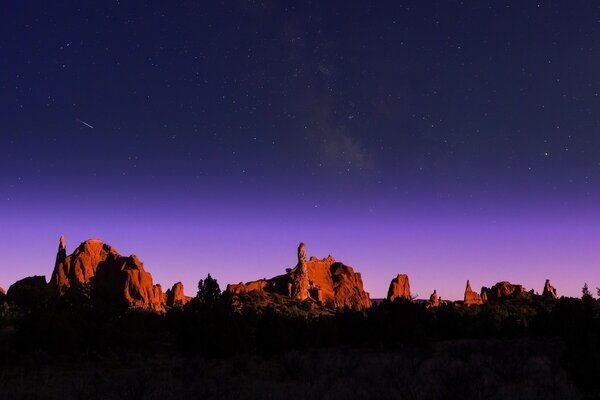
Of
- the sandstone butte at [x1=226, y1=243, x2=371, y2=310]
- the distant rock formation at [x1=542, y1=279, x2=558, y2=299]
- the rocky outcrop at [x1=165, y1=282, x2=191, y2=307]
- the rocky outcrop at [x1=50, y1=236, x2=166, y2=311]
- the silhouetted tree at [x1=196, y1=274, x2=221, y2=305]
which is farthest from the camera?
the distant rock formation at [x1=542, y1=279, x2=558, y2=299]

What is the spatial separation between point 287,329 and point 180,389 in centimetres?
1440

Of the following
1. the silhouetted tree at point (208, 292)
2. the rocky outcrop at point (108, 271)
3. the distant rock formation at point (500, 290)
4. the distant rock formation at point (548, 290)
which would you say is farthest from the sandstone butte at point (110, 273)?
the distant rock formation at point (548, 290)

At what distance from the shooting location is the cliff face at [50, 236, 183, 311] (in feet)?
329

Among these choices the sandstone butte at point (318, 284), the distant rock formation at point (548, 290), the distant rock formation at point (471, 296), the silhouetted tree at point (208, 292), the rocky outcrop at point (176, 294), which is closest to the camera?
the silhouetted tree at point (208, 292)

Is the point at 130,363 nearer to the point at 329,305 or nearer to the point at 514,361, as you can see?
the point at 514,361

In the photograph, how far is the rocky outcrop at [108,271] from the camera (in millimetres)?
100312

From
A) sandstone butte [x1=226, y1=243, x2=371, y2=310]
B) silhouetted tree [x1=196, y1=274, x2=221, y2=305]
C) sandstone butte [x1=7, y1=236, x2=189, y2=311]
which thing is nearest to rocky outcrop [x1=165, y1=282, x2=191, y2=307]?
sandstone butte [x1=7, y1=236, x2=189, y2=311]

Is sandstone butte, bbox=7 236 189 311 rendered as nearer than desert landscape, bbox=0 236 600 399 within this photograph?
No

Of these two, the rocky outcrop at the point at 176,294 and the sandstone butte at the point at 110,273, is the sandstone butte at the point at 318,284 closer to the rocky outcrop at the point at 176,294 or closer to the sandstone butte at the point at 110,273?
the rocky outcrop at the point at 176,294

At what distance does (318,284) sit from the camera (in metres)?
131

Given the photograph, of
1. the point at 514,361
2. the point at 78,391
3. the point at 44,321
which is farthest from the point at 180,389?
the point at 44,321

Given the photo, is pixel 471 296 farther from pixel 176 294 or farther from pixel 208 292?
pixel 208 292

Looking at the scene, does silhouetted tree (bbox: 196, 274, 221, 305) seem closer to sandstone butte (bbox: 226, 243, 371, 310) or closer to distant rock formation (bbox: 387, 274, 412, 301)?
sandstone butte (bbox: 226, 243, 371, 310)

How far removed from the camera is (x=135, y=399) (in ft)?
34.1
